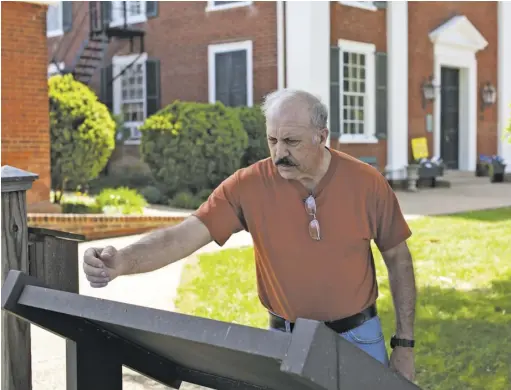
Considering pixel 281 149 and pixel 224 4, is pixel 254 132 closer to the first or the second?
pixel 224 4

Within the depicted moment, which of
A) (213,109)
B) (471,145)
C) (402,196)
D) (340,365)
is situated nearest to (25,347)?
(340,365)

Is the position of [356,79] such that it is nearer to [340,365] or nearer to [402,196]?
[402,196]

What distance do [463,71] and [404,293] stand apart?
63.7 ft

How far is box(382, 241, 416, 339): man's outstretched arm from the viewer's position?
281 centimetres

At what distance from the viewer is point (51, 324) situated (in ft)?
7.56

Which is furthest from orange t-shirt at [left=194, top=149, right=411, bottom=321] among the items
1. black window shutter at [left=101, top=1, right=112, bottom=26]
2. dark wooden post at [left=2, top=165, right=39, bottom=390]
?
black window shutter at [left=101, top=1, right=112, bottom=26]

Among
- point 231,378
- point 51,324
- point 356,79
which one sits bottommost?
point 231,378

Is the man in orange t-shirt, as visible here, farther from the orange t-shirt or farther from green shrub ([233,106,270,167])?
green shrub ([233,106,270,167])

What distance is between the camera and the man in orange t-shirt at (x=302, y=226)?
2512mm

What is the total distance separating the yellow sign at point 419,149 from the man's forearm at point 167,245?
657 inches

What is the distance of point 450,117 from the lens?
21.1 metres

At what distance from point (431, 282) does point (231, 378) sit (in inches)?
203

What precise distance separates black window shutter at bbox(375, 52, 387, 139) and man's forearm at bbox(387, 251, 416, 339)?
15.4 m

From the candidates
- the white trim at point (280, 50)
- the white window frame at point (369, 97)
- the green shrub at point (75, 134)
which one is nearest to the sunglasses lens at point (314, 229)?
the green shrub at point (75, 134)
